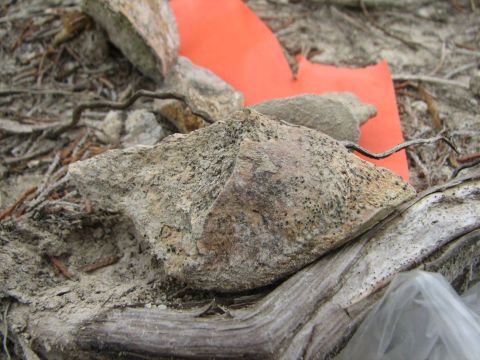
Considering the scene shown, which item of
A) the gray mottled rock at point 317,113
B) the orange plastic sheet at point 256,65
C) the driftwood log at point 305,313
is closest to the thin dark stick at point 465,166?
the driftwood log at point 305,313

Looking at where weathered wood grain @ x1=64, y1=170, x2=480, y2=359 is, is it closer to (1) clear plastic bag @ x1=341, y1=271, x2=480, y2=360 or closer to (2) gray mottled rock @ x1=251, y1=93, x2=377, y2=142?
(1) clear plastic bag @ x1=341, y1=271, x2=480, y2=360

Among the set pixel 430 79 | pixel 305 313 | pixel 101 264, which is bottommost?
pixel 101 264

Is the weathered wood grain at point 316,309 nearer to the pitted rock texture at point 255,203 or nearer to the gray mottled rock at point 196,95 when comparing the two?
the pitted rock texture at point 255,203

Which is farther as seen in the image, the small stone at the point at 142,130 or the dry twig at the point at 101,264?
the small stone at the point at 142,130

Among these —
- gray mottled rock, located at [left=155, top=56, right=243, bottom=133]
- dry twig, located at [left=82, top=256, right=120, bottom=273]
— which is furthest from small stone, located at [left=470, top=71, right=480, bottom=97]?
dry twig, located at [left=82, top=256, right=120, bottom=273]

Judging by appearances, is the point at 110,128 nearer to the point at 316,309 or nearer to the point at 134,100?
the point at 134,100

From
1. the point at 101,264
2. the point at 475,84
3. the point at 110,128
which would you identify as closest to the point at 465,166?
the point at 475,84
